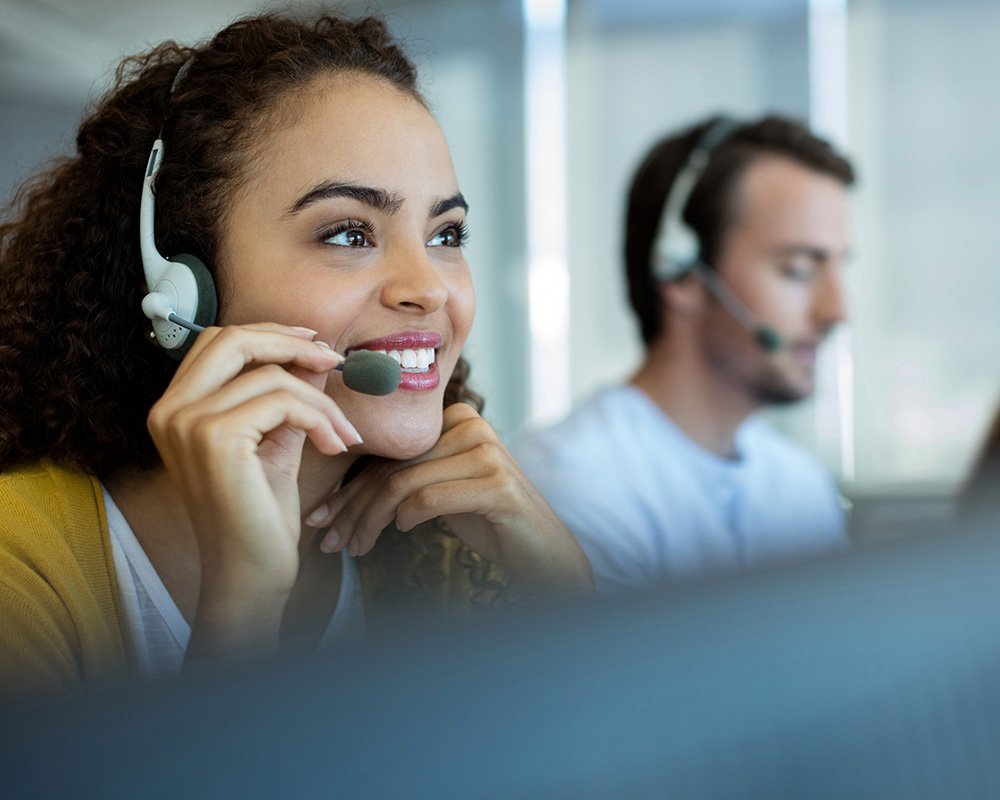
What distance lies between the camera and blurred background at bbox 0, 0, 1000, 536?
12.7 feet

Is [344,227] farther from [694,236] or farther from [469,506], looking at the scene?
[694,236]

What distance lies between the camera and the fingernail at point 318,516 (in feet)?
3.34

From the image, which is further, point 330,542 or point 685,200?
point 685,200

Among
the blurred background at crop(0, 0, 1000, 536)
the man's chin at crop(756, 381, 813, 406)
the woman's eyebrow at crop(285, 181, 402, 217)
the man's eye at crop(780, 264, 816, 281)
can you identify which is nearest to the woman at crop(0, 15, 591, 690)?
the woman's eyebrow at crop(285, 181, 402, 217)

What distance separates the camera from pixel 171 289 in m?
0.94

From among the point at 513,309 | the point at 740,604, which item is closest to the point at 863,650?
the point at 740,604

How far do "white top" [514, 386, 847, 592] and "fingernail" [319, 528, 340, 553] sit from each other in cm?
60

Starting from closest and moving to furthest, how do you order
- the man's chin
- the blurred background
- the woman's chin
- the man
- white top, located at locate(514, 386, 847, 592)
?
the woman's chin < white top, located at locate(514, 386, 847, 592) < the man < the man's chin < the blurred background

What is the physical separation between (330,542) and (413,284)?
261 millimetres

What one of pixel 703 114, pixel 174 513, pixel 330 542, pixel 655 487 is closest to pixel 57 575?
pixel 174 513

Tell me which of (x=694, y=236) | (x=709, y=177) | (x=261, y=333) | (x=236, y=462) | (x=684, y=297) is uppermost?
(x=709, y=177)

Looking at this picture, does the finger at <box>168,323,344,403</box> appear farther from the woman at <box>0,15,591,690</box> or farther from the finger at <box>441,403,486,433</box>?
the finger at <box>441,403,486,433</box>

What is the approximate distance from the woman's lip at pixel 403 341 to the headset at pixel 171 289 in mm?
136

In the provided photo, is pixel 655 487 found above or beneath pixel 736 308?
beneath
